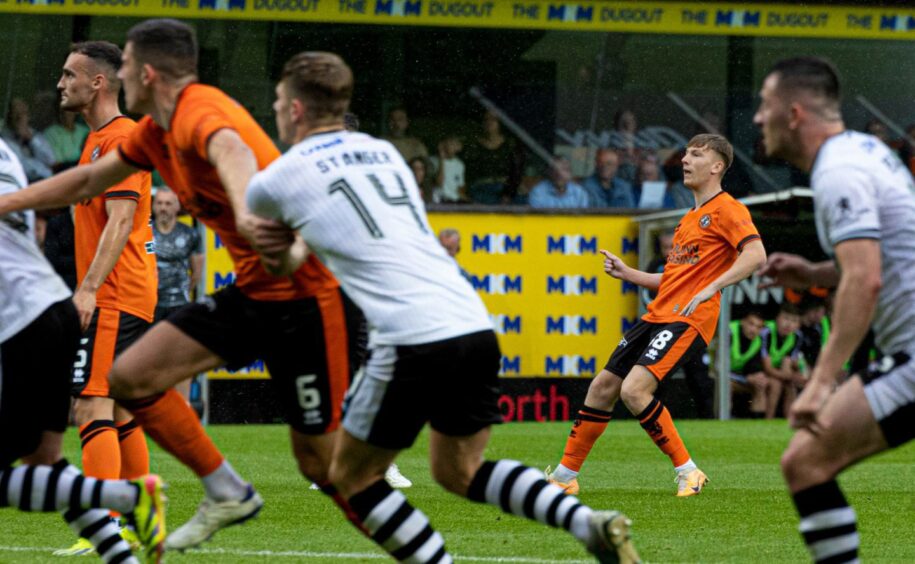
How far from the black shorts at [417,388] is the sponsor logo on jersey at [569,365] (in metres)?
15.2

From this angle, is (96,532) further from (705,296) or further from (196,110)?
(705,296)

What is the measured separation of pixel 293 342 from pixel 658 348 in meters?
4.61

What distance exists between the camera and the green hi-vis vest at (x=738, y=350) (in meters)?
20.6

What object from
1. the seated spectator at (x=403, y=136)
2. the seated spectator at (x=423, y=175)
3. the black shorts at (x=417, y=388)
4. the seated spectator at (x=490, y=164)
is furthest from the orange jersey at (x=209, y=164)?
the seated spectator at (x=490, y=164)

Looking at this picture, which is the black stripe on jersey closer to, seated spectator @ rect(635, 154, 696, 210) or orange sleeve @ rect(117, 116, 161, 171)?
orange sleeve @ rect(117, 116, 161, 171)

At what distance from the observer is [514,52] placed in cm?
2128

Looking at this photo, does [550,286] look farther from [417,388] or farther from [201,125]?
[417,388]

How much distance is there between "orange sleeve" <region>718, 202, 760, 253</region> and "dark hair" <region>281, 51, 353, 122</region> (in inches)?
198

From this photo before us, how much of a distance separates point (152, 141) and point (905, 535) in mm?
4535

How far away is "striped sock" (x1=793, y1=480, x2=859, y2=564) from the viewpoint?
4977 millimetres

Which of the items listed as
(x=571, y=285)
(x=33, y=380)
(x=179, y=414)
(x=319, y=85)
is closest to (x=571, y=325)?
(x=571, y=285)

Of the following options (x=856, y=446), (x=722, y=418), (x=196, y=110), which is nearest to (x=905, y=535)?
(x=856, y=446)

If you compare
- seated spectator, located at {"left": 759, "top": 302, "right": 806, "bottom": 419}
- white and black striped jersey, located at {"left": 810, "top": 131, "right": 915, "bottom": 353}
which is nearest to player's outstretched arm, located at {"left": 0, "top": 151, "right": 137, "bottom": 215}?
white and black striped jersey, located at {"left": 810, "top": 131, "right": 915, "bottom": 353}

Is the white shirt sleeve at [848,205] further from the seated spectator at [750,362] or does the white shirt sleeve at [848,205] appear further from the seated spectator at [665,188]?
the seated spectator at [665,188]
